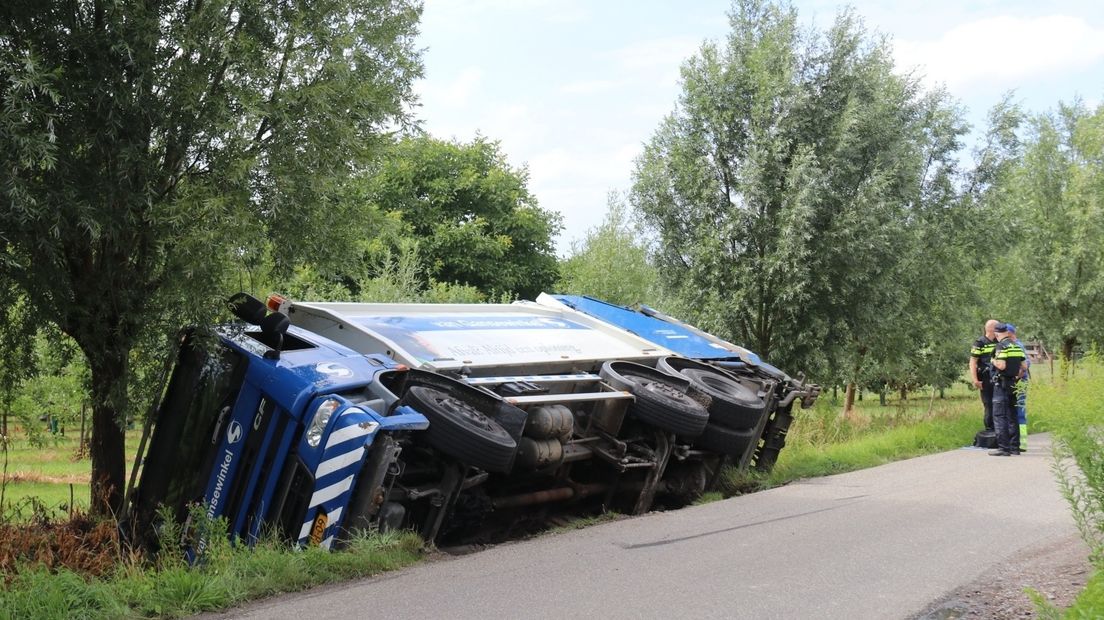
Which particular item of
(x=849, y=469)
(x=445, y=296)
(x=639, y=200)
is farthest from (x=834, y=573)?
(x=445, y=296)

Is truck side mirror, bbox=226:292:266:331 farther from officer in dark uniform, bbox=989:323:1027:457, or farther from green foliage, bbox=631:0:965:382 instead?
green foliage, bbox=631:0:965:382

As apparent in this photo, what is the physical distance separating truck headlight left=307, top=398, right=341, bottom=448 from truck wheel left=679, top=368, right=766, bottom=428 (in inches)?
153

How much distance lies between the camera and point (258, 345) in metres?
7.41

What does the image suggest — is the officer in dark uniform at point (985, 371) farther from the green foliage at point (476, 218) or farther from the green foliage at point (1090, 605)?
the green foliage at point (476, 218)

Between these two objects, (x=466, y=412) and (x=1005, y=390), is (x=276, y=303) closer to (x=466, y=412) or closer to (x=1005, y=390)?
(x=466, y=412)

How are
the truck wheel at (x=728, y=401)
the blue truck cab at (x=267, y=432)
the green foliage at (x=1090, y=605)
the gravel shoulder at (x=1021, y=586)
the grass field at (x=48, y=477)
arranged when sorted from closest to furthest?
1. the green foliage at (x=1090, y=605)
2. the gravel shoulder at (x=1021, y=586)
3. the blue truck cab at (x=267, y=432)
4. the grass field at (x=48, y=477)
5. the truck wheel at (x=728, y=401)

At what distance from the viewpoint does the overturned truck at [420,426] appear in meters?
6.51

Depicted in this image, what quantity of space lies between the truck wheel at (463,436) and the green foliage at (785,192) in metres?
10.4

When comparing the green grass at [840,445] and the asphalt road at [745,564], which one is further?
the green grass at [840,445]

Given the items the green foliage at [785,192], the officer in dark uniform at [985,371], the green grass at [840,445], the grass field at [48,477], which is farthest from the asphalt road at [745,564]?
the green foliage at [785,192]

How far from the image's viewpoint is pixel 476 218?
43250mm

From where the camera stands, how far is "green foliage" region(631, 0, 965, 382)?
1675 cm

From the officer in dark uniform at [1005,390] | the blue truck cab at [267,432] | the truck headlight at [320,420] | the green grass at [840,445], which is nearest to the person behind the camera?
the blue truck cab at [267,432]

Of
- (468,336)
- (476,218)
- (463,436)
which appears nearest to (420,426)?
(463,436)
